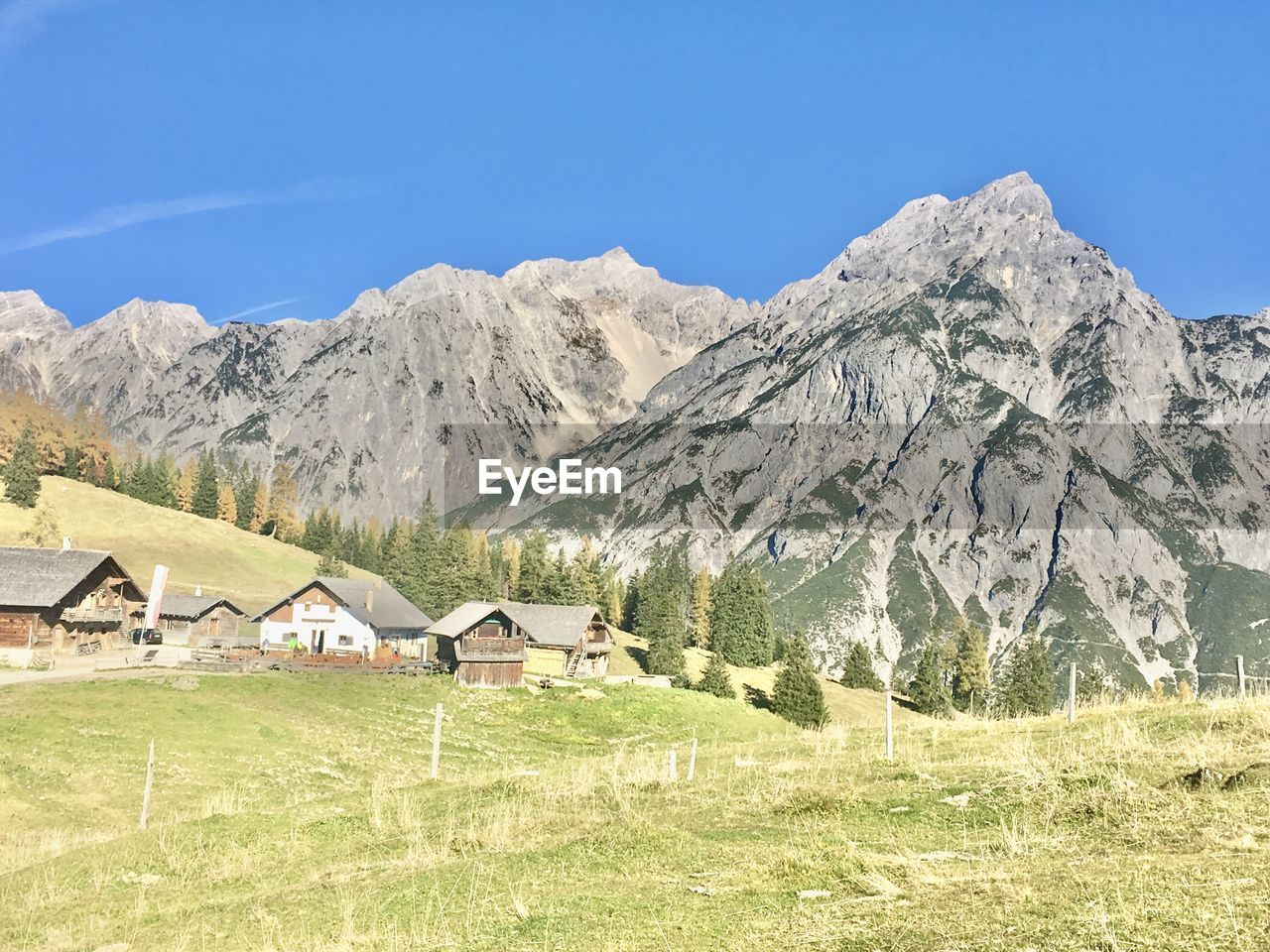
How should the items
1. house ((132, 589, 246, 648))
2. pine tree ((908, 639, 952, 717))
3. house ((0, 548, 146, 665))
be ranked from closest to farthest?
house ((0, 548, 146, 665)) → pine tree ((908, 639, 952, 717)) → house ((132, 589, 246, 648))

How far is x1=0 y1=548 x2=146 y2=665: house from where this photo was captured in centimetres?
7062

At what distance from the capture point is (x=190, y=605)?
100 m

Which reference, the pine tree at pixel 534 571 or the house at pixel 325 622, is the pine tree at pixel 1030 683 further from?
the house at pixel 325 622

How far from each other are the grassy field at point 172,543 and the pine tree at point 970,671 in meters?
89.8

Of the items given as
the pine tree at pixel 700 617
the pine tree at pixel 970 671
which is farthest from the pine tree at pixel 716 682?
the pine tree at pixel 700 617

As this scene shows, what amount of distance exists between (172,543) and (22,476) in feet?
69.7

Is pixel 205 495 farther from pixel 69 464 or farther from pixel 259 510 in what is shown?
pixel 69 464

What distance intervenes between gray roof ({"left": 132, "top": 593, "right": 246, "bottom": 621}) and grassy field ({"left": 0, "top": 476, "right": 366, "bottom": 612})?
Answer: 12.6 m

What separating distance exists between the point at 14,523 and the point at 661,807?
426 feet

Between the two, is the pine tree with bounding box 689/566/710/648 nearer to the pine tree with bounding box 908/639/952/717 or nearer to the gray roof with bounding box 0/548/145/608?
the pine tree with bounding box 908/639/952/717

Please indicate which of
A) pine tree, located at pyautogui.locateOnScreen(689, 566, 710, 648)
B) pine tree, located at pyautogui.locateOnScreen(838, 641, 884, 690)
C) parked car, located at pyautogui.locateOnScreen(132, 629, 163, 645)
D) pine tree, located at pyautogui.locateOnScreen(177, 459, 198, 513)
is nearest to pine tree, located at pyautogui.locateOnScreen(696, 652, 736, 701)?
pine tree, located at pyautogui.locateOnScreen(838, 641, 884, 690)

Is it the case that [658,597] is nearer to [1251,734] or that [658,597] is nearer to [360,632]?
[360,632]

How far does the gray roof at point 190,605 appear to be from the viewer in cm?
9862

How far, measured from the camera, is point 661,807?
18.5 meters
